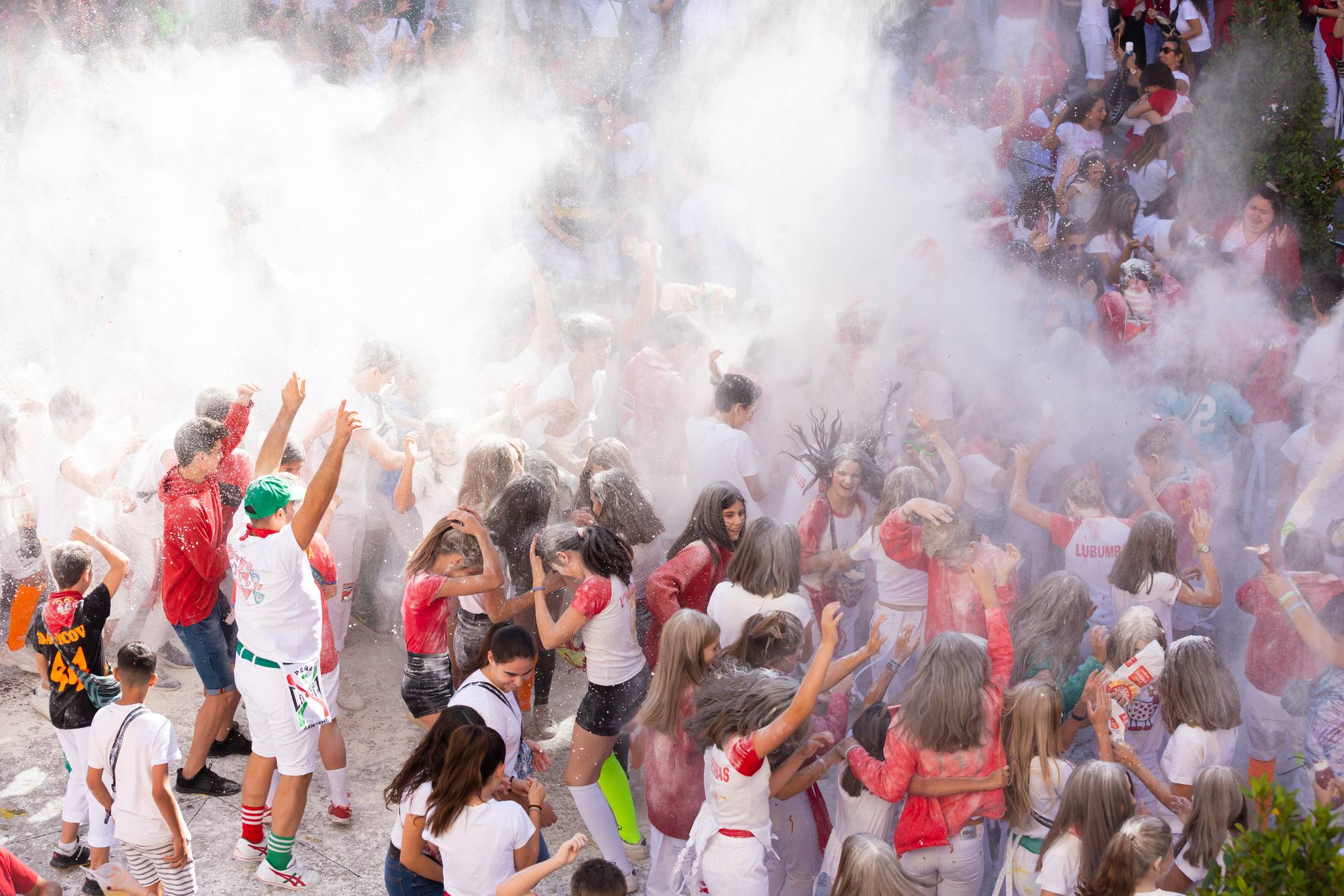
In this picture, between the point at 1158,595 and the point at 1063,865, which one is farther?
the point at 1158,595

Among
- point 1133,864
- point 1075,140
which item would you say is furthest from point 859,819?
point 1075,140

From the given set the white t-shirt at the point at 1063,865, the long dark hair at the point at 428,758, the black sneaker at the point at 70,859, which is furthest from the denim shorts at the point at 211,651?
the white t-shirt at the point at 1063,865

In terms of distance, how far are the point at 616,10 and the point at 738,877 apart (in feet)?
21.4

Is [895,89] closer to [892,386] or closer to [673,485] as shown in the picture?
[892,386]

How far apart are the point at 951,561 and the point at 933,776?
3.61 ft

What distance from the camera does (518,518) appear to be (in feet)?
14.9

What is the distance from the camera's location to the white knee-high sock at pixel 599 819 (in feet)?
12.7

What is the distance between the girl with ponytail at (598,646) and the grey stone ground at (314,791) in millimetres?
335

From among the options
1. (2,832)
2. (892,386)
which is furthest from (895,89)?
(2,832)

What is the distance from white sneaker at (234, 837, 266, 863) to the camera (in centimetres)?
394

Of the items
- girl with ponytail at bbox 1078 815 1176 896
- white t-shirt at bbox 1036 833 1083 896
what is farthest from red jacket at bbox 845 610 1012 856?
girl with ponytail at bbox 1078 815 1176 896

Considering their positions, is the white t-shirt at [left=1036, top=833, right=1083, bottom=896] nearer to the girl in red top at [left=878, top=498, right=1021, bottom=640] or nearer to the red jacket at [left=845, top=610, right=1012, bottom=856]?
the red jacket at [left=845, top=610, right=1012, bottom=856]

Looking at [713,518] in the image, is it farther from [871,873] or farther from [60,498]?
[60,498]

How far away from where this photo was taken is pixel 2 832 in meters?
4.12
